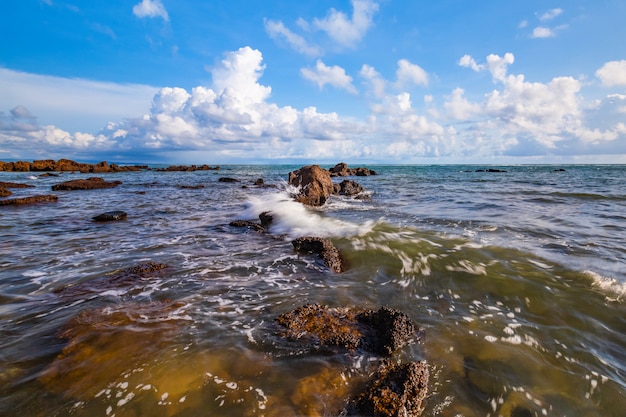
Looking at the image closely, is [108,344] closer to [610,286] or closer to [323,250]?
[323,250]

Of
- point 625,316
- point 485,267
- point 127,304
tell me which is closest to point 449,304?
point 485,267

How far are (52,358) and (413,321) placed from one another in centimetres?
438

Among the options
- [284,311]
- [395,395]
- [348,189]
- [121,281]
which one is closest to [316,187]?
[348,189]

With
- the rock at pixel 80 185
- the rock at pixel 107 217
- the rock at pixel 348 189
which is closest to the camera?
the rock at pixel 107 217

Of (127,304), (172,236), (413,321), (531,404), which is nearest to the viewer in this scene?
(531,404)

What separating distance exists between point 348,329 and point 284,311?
3.54 ft

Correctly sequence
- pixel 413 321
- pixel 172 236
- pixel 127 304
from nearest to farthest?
1. pixel 413 321
2. pixel 127 304
3. pixel 172 236

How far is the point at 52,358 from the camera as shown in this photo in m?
3.24

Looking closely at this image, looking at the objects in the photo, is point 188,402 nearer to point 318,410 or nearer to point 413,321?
point 318,410

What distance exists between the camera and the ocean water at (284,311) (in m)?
2.79

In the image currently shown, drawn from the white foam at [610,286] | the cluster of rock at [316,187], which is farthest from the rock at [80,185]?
the white foam at [610,286]

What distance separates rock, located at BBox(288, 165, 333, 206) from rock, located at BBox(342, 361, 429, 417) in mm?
12818

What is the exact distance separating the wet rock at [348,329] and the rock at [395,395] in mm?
514

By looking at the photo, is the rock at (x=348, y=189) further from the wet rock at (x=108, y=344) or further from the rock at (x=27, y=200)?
the rock at (x=27, y=200)
